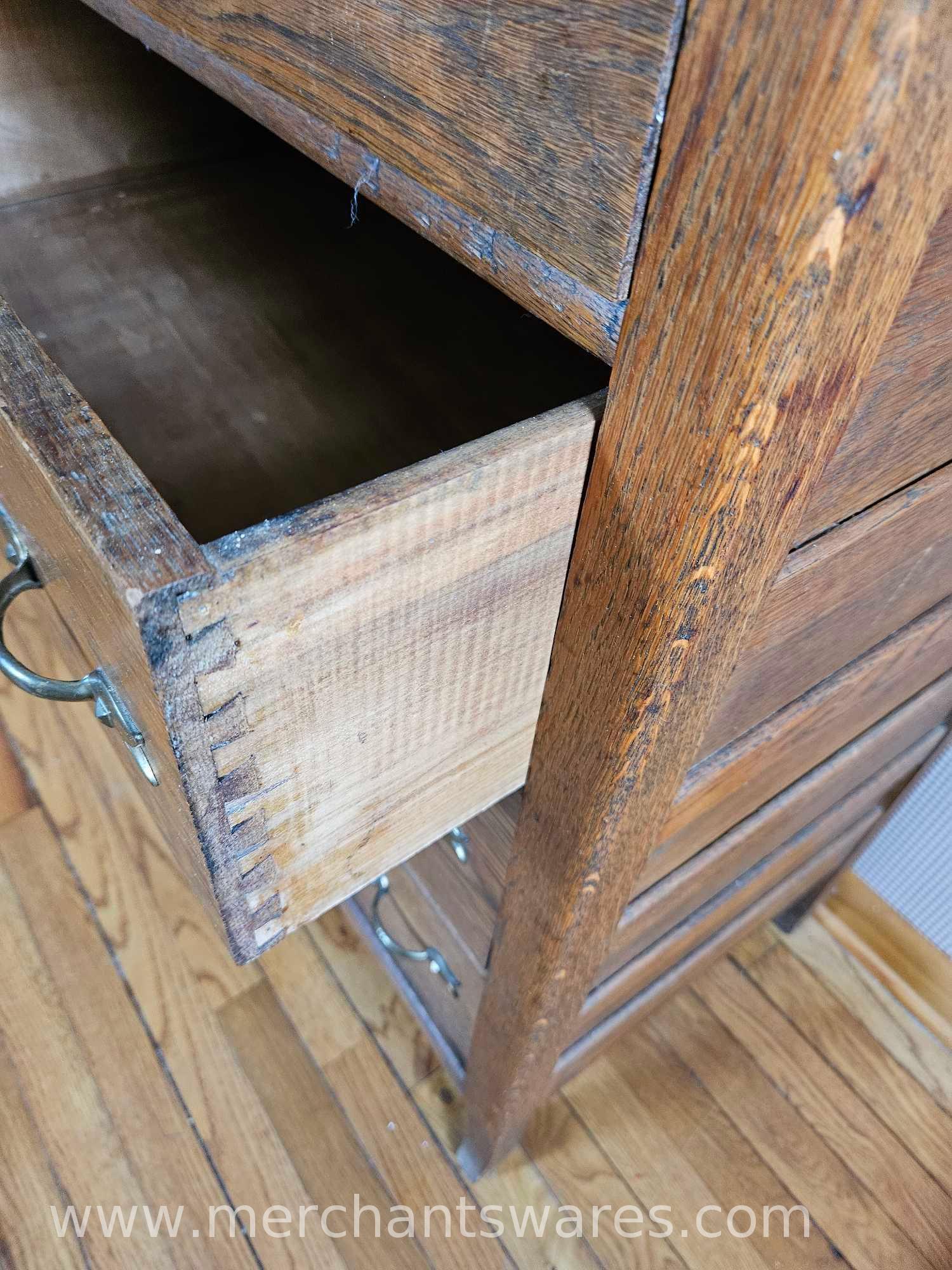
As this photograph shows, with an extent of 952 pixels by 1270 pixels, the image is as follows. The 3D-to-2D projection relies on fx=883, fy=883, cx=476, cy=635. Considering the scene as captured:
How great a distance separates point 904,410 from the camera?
0.97 ft

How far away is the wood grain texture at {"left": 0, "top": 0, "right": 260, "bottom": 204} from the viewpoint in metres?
0.56

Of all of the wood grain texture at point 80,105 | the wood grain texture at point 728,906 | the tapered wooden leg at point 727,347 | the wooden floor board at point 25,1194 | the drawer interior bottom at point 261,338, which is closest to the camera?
the tapered wooden leg at point 727,347

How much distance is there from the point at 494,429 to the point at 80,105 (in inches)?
15.2

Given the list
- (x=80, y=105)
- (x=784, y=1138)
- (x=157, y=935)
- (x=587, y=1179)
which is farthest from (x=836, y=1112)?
(x=80, y=105)

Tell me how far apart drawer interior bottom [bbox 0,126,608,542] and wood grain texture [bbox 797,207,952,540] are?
0.20 metres

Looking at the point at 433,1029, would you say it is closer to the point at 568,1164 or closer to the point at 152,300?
the point at 568,1164

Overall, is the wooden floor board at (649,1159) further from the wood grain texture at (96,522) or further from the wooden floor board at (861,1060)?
the wood grain texture at (96,522)

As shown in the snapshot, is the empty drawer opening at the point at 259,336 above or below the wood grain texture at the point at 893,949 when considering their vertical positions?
above

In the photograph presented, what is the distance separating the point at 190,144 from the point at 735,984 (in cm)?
100

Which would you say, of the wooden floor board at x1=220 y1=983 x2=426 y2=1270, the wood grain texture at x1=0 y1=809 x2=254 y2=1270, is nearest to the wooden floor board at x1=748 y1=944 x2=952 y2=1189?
the wooden floor board at x1=220 y1=983 x2=426 y2=1270

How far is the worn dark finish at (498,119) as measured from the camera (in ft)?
0.68

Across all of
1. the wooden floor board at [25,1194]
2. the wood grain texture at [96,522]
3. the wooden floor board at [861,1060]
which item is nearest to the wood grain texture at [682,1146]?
the wooden floor board at [861,1060]

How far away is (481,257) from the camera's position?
0.89ft

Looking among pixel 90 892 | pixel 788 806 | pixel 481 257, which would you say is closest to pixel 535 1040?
pixel 788 806
